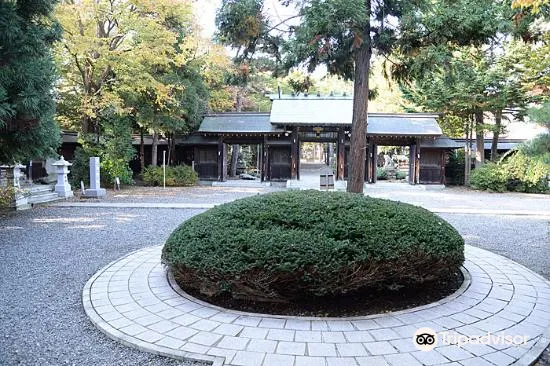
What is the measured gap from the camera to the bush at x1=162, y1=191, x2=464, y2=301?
336 centimetres

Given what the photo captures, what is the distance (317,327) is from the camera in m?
3.15

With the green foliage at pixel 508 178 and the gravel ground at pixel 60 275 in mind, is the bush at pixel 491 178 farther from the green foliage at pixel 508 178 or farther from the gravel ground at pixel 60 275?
the gravel ground at pixel 60 275

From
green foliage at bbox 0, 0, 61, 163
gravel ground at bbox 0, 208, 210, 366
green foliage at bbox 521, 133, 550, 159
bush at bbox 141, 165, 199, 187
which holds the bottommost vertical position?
gravel ground at bbox 0, 208, 210, 366

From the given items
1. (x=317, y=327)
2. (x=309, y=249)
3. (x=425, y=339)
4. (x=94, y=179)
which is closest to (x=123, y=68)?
(x=94, y=179)

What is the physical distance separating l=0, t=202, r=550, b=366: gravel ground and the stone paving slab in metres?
0.19

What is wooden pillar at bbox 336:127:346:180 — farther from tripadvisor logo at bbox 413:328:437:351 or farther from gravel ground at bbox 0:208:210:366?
tripadvisor logo at bbox 413:328:437:351

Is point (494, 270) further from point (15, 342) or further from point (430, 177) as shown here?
point (430, 177)

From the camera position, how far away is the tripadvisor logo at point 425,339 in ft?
9.26

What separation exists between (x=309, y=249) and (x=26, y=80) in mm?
7284

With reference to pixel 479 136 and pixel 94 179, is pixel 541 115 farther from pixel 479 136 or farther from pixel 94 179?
pixel 479 136

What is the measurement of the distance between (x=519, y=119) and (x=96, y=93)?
20378mm

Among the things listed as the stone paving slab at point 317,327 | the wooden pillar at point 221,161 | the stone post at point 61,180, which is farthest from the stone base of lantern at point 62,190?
the stone paving slab at point 317,327

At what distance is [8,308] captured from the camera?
3.73 metres

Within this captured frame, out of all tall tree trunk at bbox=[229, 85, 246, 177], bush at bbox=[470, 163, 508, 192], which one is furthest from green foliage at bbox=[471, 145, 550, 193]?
tall tree trunk at bbox=[229, 85, 246, 177]
